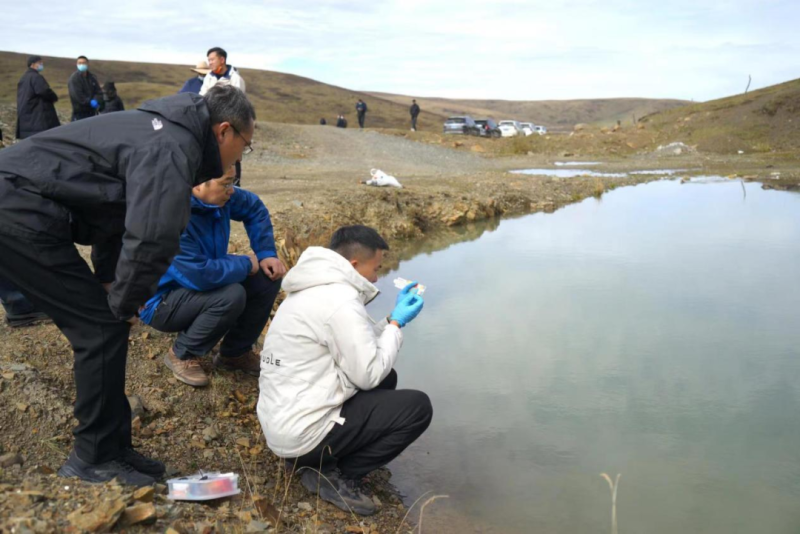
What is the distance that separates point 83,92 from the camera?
35.5ft

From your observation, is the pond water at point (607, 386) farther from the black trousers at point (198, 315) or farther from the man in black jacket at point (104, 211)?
the man in black jacket at point (104, 211)

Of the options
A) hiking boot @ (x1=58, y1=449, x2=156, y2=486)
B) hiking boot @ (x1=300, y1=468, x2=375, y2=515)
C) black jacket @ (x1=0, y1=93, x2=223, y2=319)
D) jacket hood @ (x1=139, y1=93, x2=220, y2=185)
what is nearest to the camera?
black jacket @ (x1=0, y1=93, x2=223, y2=319)

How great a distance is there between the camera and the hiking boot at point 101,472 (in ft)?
8.81

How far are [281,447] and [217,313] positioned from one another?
942 mm

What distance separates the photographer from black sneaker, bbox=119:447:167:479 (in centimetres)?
284

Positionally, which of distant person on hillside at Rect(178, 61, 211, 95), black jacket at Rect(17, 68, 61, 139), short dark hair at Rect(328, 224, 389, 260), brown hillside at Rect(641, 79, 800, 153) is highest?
brown hillside at Rect(641, 79, 800, 153)

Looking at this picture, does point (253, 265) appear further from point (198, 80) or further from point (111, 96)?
point (111, 96)

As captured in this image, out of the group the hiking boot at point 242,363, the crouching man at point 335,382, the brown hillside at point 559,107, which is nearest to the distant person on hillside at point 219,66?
the hiking boot at point 242,363

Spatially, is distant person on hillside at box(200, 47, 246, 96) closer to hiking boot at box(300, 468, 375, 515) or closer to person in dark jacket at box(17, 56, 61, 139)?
person in dark jacket at box(17, 56, 61, 139)

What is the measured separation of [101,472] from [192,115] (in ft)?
4.65

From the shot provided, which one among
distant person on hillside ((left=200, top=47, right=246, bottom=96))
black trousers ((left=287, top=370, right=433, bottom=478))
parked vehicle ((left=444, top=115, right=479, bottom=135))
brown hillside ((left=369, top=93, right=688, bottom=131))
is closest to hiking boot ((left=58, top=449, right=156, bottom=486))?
black trousers ((left=287, top=370, right=433, bottom=478))

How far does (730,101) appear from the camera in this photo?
32.3 meters

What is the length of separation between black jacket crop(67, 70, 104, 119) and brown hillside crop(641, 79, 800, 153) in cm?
2287

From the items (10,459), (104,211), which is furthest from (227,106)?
(10,459)
